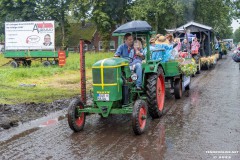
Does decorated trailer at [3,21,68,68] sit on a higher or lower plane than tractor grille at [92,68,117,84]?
higher

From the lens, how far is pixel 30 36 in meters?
26.4

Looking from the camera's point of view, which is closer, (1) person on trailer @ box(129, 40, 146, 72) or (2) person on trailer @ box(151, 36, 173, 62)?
(1) person on trailer @ box(129, 40, 146, 72)

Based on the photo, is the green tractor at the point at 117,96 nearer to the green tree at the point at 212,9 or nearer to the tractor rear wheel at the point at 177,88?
the tractor rear wheel at the point at 177,88

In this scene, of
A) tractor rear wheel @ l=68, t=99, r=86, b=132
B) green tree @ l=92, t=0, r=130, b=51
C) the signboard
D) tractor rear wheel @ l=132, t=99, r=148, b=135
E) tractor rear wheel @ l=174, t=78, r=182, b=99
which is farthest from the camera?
green tree @ l=92, t=0, r=130, b=51

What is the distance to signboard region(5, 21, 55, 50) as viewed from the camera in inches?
1019

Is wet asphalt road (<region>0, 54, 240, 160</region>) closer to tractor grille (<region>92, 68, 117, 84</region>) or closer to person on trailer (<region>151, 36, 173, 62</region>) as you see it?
tractor grille (<region>92, 68, 117, 84</region>)

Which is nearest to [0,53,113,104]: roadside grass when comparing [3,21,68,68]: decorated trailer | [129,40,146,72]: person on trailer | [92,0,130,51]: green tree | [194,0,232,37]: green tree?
[129,40,146,72]: person on trailer

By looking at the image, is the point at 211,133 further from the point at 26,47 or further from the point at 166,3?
the point at 166,3

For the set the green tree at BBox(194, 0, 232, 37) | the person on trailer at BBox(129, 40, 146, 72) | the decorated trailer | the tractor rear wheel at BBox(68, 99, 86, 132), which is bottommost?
the tractor rear wheel at BBox(68, 99, 86, 132)

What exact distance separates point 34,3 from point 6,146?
163 feet

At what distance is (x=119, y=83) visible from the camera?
6.68 m

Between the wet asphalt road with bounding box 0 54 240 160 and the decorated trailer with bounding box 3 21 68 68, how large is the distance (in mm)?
18117

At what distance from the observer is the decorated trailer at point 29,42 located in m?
25.5

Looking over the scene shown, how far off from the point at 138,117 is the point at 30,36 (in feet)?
71.0
